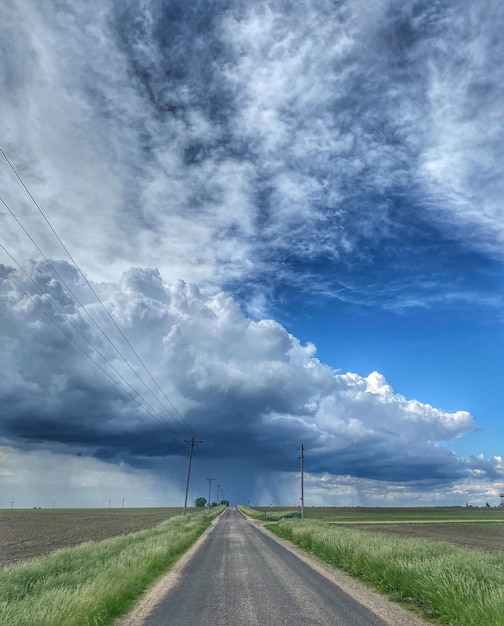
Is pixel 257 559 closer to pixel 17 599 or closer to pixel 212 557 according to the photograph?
pixel 212 557

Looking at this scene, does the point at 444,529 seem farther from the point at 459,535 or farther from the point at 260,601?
the point at 260,601

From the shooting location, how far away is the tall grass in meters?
10.5

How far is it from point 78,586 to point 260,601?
5238 millimetres

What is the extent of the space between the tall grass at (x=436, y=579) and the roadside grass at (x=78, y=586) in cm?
834

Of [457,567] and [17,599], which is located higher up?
[457,567]

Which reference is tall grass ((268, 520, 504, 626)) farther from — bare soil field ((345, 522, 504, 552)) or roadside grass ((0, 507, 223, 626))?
bare soil field ((345, 522, 504, 552))

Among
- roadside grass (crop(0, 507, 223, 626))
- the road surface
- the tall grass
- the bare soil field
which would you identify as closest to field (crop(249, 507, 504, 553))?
the bare soil field

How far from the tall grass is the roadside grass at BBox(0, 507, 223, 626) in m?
8.34

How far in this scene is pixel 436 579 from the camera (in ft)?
42.9

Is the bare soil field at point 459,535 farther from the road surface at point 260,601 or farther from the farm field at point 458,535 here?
the road surface at point 260,601

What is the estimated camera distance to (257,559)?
78.0 feet

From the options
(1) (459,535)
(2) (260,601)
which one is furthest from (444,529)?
(2) (260,601)

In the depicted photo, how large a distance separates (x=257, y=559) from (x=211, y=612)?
1307 cm

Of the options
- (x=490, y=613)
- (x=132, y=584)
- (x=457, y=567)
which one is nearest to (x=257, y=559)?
(x=132, y=584)
